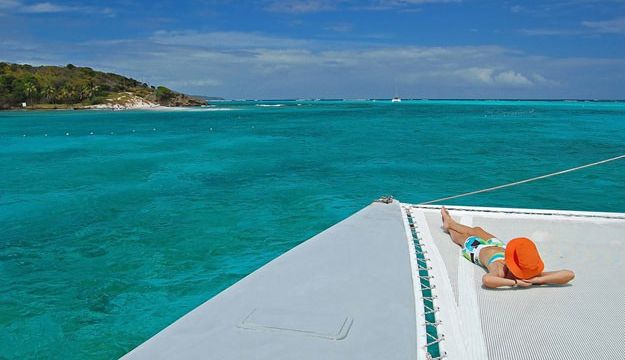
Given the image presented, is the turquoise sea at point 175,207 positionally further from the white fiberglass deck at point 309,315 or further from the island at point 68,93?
the island at point 68,93

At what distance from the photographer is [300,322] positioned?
275 centimetres

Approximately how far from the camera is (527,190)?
1320 centimetres

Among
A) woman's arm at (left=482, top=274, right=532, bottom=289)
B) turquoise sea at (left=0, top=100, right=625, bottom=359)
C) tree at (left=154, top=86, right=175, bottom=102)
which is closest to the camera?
woman's arm at (left=482, top=274, right=532, bottom=289)

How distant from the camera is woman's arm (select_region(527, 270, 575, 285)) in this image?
11.7 feet

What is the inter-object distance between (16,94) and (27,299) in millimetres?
98992

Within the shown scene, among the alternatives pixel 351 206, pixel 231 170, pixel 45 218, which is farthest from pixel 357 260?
pixel 231 170

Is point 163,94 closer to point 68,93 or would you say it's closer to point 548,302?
point 68,93

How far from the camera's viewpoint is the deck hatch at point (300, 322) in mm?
2633

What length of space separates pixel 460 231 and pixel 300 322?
2879 millimetres

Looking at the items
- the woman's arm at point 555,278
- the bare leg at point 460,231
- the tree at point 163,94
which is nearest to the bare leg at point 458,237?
the bare leg at point 460,231

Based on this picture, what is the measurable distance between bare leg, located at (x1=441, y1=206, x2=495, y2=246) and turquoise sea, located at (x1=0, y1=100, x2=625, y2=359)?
349 cm

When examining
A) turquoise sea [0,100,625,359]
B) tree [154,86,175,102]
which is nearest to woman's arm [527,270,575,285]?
turquoise sea [0,100,625,359]

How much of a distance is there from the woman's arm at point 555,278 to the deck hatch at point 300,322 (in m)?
1.75

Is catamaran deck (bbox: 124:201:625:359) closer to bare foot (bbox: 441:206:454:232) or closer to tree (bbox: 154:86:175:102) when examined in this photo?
bare foot (bbox: 441:206:454:232)
